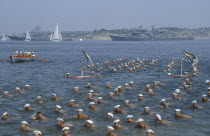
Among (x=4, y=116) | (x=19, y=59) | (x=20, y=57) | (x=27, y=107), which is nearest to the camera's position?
(x=4, y=116)

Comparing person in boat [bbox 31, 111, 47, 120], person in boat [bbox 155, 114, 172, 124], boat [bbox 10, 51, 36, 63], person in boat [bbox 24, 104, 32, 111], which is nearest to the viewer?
person in boat [bbox 155, 114, 172, 124]

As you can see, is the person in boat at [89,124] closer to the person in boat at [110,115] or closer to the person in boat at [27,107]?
the person in boat at [110,115]

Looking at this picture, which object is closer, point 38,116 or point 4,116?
point 4,116

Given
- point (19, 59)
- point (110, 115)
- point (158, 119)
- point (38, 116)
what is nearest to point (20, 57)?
point (19, 59)

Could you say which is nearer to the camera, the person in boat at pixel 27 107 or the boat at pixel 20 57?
the person in boat at pixel 27 107

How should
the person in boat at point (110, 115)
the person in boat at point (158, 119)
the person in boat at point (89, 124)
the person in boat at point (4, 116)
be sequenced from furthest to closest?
the person in boat at point (4, 116) < the person in boat at point (110, 115) < the person in boat at point (158, 119) < the person in boat at point (89, 124)

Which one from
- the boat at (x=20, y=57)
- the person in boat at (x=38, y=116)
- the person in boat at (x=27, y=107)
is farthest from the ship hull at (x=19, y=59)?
the person in boat at (x=38, y=116)

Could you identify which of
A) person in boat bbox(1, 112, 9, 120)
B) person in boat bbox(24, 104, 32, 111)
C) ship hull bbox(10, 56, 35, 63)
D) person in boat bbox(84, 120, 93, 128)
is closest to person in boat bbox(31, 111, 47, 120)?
person in boat bbox(1, 112, 9, 120)

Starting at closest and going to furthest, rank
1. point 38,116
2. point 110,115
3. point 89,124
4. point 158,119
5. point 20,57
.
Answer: point 89,124 < point 158,119 < point 110,115 < point 38,116 < point 20,57

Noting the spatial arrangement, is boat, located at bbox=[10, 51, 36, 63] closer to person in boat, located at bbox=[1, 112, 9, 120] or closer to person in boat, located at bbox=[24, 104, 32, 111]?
person in boat, located at bbox=[24, 104, 32, 111]

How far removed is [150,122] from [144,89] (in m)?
14.7

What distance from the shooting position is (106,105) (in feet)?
100

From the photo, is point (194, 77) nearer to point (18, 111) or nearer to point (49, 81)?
point (49, 81)

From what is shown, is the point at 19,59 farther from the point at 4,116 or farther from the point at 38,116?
the point at 38,116
